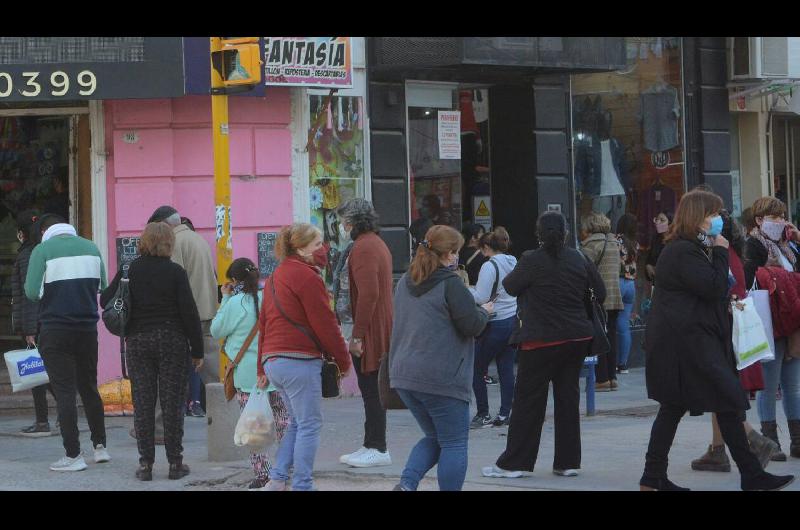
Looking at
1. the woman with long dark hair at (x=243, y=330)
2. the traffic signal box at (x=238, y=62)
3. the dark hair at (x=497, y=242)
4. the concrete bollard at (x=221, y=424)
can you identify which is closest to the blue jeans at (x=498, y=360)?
the dark hair at (x=497, y=242)

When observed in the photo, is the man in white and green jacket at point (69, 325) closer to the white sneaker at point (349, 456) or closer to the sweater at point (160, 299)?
the sweater at point (160, 299)

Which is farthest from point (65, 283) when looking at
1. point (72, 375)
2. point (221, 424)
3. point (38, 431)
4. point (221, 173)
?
point (38, 431)

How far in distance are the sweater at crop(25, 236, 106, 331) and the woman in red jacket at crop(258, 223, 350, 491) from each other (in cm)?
213

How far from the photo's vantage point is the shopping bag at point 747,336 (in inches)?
336

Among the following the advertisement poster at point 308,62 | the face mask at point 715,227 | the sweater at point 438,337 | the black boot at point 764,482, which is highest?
the advertisement poster at point 308,62

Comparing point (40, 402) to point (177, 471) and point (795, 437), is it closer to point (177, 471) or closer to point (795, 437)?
→ point (177, 471)

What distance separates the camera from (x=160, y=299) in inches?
372

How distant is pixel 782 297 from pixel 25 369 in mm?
6015

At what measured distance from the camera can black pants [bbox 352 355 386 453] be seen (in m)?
9.72

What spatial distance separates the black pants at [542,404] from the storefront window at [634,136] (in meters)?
7.66
